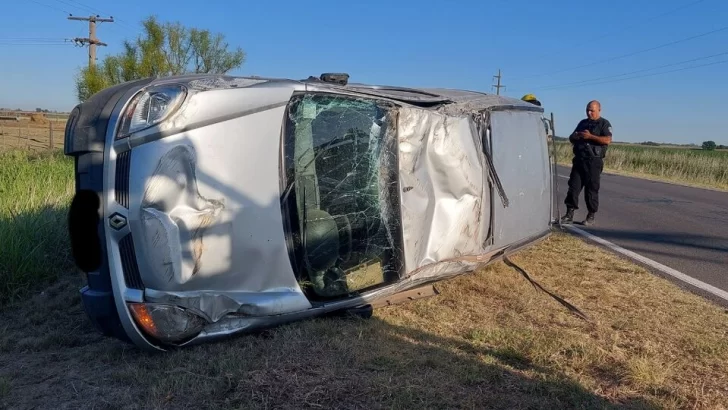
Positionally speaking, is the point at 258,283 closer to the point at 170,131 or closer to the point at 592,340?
the point at 170,131

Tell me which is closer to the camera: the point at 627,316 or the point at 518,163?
the point at 627,316

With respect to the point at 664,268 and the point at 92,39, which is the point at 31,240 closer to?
the point at 664,268

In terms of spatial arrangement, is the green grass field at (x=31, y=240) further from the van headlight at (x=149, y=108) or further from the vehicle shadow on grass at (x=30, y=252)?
the van headlight at (x=149, y=108)

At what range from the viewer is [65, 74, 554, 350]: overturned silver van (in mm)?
3121

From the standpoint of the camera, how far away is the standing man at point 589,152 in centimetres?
804

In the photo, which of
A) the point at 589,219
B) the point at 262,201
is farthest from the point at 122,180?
the point at 589,219

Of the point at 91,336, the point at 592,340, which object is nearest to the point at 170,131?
the point at 91,336

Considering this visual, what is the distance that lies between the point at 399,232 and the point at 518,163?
1.72 meters

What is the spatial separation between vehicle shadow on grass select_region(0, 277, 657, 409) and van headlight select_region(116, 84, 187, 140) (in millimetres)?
1283

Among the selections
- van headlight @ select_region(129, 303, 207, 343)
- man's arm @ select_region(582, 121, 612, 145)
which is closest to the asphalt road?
man's arm @ select_region(582, 121, 612, 145)

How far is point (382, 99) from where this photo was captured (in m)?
3.94

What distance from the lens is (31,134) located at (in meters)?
27.6

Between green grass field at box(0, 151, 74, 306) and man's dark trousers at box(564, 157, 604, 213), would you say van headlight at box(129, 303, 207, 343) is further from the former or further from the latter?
man's dark trousers at box(564, 157, 604, 213)

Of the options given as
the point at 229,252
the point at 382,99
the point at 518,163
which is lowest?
the point at 229,252
